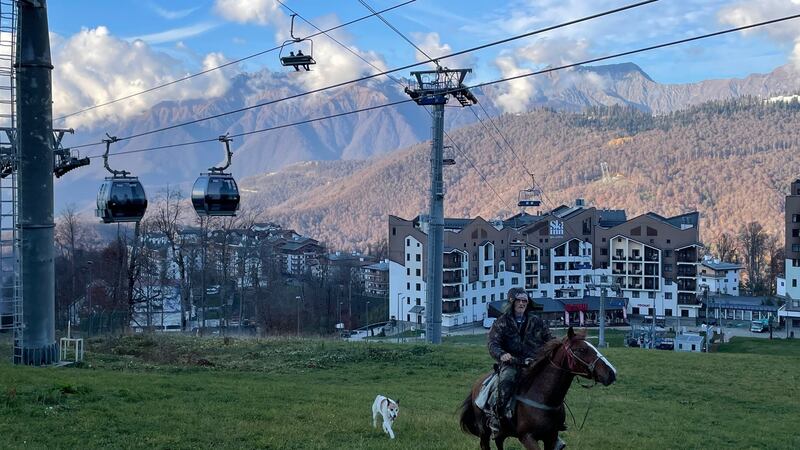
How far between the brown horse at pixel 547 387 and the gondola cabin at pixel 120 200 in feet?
50.7

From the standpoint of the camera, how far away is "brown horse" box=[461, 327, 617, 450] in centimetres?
891

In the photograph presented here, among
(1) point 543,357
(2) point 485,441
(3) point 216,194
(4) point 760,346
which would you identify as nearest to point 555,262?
(4) point 760,346

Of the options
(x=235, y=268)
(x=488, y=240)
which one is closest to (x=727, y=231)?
(x=488, y=240)

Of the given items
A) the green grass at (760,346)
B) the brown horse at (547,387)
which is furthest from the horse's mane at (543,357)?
the green grass at (760,346)

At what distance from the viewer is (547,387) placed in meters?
9.16

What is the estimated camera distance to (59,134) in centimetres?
2102

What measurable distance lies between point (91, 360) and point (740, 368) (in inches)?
828

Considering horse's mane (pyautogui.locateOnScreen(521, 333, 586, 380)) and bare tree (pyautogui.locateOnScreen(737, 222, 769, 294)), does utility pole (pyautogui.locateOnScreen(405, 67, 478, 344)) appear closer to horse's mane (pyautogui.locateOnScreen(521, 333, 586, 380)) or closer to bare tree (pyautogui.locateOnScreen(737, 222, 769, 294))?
horse's mane (pyautogui.locateOnScreen(521, 333, 586, 380))

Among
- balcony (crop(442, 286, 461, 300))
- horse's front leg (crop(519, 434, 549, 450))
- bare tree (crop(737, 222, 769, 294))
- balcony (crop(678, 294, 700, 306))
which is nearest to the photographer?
horse's front leg (crop(519, 434, 549, 450))

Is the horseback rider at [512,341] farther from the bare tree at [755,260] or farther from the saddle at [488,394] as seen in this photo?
the bare tree at [755,260]

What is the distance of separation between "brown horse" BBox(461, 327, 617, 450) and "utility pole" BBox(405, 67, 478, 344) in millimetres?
17720

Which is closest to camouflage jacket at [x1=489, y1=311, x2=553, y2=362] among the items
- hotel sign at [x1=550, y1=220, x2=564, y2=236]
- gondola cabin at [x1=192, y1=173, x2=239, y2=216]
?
gondola cabin at [x1=192, y1=173, x2=239, y2=216]

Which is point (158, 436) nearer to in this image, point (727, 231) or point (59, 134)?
point (59, 134)

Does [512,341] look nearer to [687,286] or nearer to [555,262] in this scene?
[687,286]
